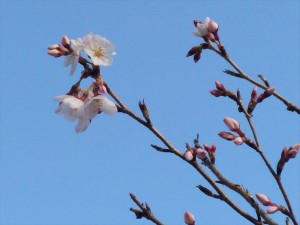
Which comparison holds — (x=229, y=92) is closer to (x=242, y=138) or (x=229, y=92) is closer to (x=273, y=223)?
(x=242, y=138)

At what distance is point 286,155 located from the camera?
3078 millimetres

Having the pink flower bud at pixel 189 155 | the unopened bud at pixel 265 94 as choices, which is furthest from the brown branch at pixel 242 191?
the unopened bud at pixel 265 94

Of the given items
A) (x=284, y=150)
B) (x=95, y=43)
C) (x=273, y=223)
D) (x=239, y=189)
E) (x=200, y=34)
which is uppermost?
(x=200, y=34)

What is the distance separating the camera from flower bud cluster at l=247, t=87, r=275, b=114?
3.45 meters

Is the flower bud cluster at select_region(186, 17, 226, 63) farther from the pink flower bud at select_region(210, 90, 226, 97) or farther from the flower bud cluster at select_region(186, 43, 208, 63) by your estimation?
the pink flower bud at select_region(210, 90, 226, 97)

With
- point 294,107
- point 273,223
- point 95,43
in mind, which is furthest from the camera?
point 294,107

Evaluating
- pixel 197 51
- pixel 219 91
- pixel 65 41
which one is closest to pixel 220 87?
pixel 219 91

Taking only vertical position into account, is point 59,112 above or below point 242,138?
above

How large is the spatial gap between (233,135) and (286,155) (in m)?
0.34

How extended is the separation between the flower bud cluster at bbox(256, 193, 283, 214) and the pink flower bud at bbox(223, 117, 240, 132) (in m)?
0.42

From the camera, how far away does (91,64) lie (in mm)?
3094

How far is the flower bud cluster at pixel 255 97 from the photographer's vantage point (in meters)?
3.45

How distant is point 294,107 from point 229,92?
0.60 metres

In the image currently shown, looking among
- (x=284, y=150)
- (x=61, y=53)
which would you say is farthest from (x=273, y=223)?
(x=61, y=53)
